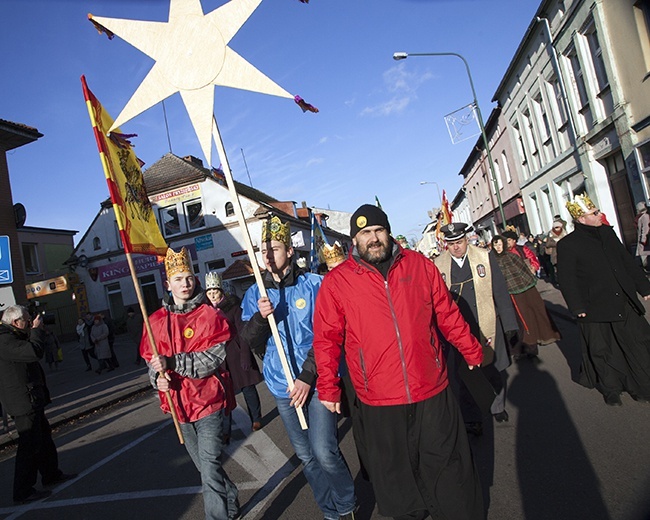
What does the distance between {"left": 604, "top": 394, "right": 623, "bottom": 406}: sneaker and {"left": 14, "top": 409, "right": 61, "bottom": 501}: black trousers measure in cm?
575

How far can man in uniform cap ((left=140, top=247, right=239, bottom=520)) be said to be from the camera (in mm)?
3143

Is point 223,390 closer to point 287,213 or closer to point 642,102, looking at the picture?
point 642,102

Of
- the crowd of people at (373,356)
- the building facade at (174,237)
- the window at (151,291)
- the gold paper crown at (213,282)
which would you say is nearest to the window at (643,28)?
the crowd of people at (373,356)

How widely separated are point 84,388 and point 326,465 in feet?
37.1

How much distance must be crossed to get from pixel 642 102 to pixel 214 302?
11.0 meters

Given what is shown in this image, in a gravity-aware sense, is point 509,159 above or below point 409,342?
above

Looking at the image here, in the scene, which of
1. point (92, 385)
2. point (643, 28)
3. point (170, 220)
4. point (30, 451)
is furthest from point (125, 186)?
point (170, 220)

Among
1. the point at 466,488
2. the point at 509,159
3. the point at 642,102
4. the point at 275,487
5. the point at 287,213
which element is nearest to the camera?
the point at 466,488

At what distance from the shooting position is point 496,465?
3732mm

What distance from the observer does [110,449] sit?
6.41 m

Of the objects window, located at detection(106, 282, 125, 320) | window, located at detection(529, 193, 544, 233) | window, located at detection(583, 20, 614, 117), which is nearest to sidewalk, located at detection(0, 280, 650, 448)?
window, located at detection(583, 20, 614, 117)

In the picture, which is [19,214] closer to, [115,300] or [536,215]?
[115,300]

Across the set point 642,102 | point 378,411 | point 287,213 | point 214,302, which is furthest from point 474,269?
point 287,213

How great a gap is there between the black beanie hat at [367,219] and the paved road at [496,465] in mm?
1995
